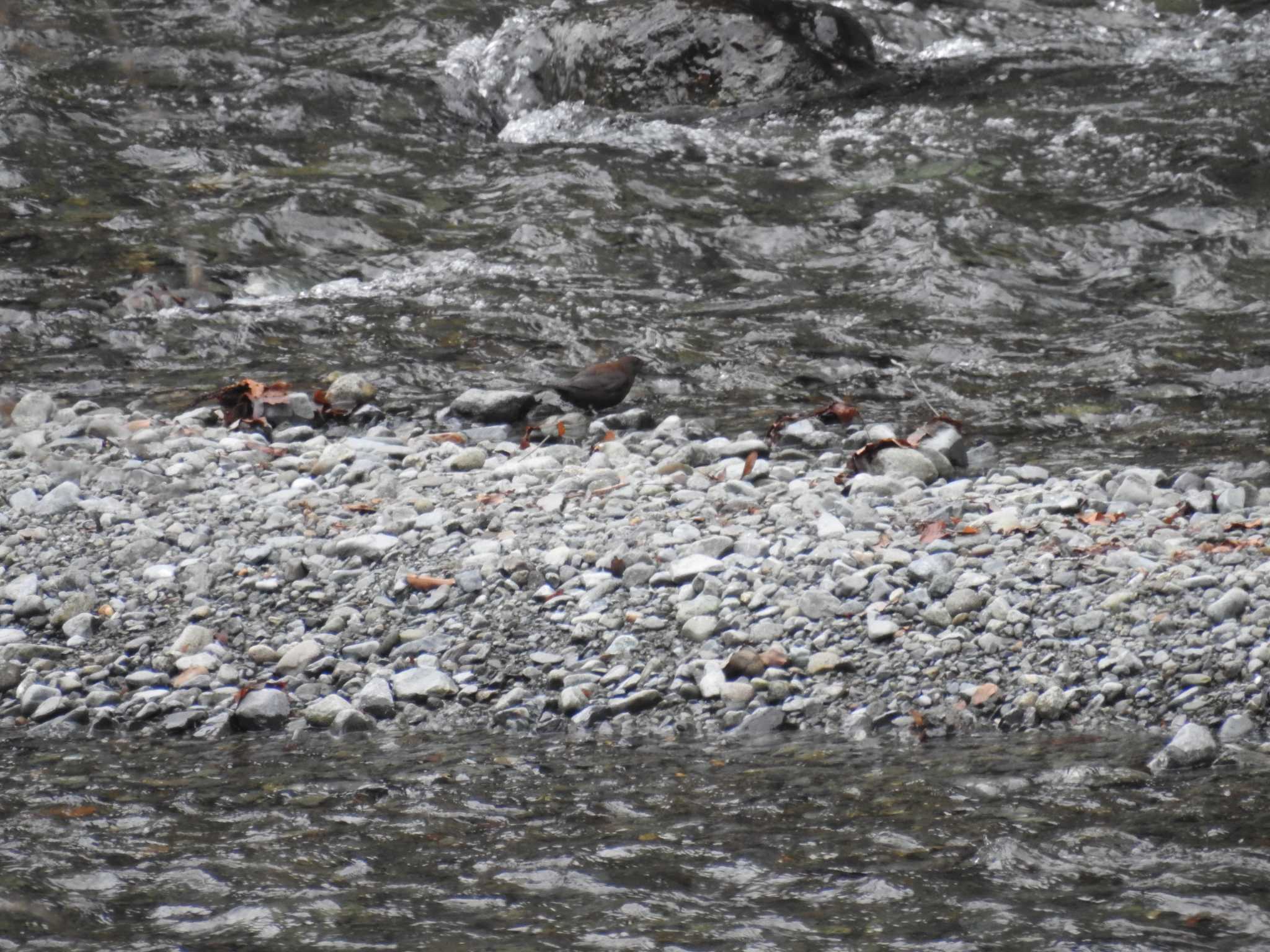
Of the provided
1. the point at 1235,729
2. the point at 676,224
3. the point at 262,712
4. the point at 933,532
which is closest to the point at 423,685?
the point at 262,712

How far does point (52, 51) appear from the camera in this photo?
41.1 feet

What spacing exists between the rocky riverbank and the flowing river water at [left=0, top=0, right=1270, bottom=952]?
246 mm

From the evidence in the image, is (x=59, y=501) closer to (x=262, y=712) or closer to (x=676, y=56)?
(x=262, y=712)

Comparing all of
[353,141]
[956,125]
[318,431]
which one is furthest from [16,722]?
[956,125]

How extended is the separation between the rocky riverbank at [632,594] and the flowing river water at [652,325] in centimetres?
25

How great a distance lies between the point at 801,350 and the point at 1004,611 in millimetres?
3535

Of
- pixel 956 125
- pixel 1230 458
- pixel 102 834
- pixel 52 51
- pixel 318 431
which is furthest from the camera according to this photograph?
pixel 52 51

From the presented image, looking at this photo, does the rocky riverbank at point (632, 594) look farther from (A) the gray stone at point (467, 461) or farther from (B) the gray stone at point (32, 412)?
(B) the gray stone at point (32, 412)

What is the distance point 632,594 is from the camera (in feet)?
14.8

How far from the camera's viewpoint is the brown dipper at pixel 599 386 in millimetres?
6680

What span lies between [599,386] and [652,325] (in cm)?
128

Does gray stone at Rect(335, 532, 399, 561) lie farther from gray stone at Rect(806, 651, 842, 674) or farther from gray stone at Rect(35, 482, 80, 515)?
gray stone at Rect(806, 651, 842, 674)

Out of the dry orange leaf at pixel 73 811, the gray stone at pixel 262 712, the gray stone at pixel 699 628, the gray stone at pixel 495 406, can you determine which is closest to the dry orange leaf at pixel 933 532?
the gray stone at pixel 699 628

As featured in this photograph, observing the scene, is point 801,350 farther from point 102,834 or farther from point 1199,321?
point 102,834
